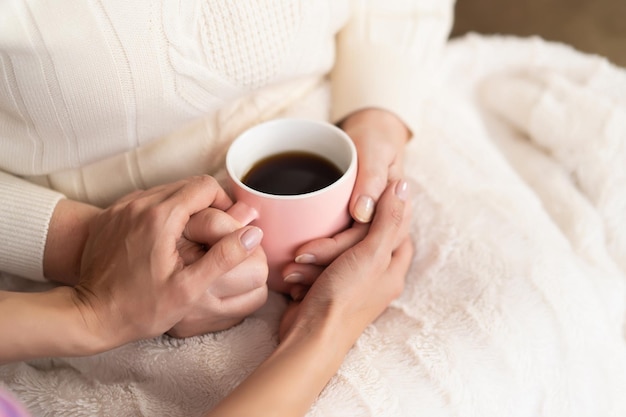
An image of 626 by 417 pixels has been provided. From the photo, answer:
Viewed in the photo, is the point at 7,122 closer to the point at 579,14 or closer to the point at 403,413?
the point at 403,413

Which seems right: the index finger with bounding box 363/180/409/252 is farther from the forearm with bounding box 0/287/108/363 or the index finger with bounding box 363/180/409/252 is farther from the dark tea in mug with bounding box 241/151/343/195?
the forearm with bounding box 0/287/108/363

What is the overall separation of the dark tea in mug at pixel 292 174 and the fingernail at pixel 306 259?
0.07 m

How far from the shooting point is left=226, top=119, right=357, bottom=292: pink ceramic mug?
60 cm

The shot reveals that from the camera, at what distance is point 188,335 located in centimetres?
67

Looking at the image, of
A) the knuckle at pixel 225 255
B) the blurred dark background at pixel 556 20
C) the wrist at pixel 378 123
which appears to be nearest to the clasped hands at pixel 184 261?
the knuckle at pixel 225 255

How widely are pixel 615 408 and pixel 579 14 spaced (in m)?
1.11

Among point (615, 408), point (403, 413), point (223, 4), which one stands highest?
point (223, 4)

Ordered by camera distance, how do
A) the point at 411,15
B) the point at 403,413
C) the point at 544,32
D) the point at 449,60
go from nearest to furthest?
the point at 403,413 → the point at 411,15 → the point at 449,60 → the point at 544,32

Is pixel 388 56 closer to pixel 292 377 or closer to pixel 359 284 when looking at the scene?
pixel 359 284

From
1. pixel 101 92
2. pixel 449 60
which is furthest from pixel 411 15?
pixel 101 92

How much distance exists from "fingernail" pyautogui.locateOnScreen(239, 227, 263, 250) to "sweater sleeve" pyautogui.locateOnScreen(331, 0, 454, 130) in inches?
13.0

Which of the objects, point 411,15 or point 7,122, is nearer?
point 7,122

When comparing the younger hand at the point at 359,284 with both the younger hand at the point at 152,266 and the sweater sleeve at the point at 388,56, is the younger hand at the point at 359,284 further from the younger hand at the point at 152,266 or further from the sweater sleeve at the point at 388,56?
the sweater sleeve at the point at 388,56

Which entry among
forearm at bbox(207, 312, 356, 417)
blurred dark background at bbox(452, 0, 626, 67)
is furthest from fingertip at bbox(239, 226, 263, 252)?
blurred dark background at bbox(452, 0, 626, 67)
